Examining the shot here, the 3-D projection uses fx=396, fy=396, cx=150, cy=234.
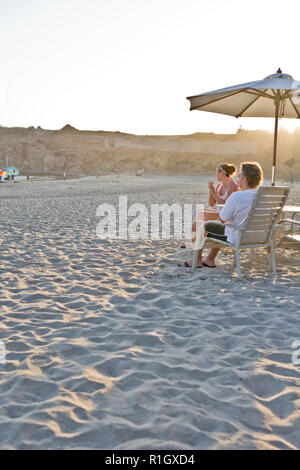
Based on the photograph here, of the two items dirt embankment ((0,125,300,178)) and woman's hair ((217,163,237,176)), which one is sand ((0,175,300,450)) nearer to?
woman's hair ((217,163,237,176))

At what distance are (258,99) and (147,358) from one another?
18.2 ft

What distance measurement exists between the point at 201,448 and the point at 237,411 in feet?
1.17

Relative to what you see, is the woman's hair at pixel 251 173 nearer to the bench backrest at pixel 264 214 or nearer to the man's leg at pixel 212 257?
the bench backrest at pixel 264 214

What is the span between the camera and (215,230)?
485 cm

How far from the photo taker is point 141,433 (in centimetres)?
195

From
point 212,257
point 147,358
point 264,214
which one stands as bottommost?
point 147,358

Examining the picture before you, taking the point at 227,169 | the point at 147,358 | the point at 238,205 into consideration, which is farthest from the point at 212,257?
the point at 147,358

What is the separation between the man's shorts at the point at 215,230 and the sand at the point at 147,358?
45 cm

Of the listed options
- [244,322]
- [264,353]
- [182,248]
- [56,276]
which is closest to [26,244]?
[56,276]

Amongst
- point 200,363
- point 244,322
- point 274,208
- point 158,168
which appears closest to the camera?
point 200,363

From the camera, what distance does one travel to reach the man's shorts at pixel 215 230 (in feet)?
15.6

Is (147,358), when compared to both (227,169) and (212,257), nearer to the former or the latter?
(212,257)
